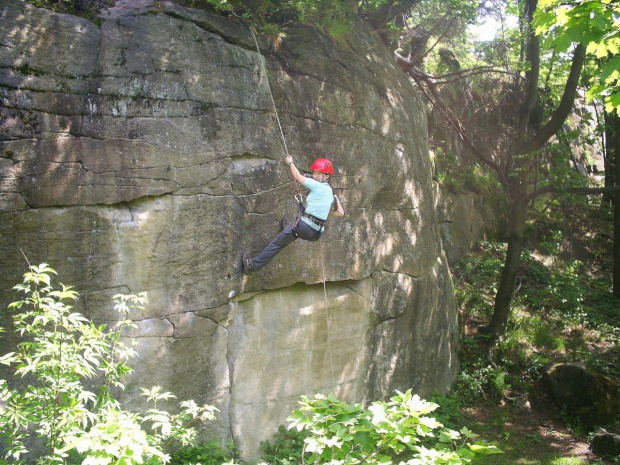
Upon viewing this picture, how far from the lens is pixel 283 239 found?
708cm

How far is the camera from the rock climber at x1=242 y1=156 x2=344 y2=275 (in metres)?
7.01

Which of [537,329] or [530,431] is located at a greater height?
[537,329]

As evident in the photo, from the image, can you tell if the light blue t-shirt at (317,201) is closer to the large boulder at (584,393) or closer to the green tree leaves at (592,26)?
the green tree leaves at (592,26)

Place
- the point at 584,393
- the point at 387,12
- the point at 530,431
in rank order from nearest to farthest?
the point at 530,431 < the point at 584,393 < the point at 387,12

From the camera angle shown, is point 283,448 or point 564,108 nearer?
point 283,448

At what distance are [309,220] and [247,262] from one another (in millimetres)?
965

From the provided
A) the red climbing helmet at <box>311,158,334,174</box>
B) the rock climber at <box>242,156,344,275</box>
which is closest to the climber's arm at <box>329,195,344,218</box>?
the rock climber at <box>242,156,344,275</box>

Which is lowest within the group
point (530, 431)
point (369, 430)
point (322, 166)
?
point (530, 431)

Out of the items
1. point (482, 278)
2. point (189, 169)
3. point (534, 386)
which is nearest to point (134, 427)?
point (189, 169)

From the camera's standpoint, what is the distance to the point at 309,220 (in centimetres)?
701

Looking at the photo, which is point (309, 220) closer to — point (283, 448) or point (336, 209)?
point (336, 209)

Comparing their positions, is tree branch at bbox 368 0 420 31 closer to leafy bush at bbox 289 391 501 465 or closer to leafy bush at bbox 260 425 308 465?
leafy bush at bbox 260 425 308 465

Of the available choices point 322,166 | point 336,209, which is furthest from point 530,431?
point 322,166

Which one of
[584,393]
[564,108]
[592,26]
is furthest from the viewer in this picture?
[564,108]
